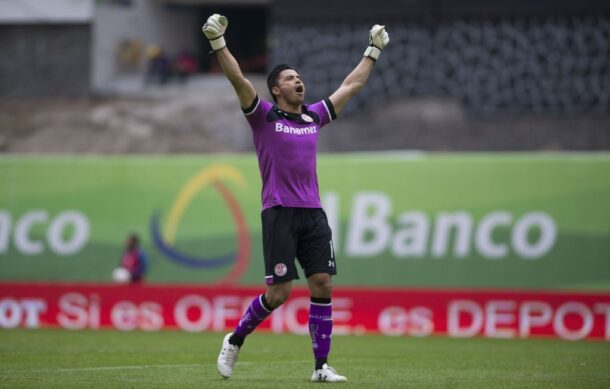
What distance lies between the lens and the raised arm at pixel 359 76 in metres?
10.4

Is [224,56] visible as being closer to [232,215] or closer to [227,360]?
[227,360]

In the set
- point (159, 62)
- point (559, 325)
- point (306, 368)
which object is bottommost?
point (559, 325)

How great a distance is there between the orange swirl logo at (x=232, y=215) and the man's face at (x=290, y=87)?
42.8 feet

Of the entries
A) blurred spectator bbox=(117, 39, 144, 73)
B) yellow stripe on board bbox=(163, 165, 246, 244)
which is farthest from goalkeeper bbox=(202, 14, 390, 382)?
blurred spectator bbox=(117, 39, 144, 73)

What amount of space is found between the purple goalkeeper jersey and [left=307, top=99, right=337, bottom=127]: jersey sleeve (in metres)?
0.36

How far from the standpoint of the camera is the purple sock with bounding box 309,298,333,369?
972cm

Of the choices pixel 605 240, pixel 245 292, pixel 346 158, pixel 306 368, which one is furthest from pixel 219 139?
pixel 306 368

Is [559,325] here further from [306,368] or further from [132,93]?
[132,93]

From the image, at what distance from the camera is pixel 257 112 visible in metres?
9.77

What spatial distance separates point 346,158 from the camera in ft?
73.5

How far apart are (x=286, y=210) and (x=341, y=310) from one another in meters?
10.4

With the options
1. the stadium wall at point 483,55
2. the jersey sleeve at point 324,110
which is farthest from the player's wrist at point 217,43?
the stadium wall at point 483,55

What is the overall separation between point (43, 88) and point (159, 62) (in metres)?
3.17

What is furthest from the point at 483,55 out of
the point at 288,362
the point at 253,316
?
the point at 253,316
